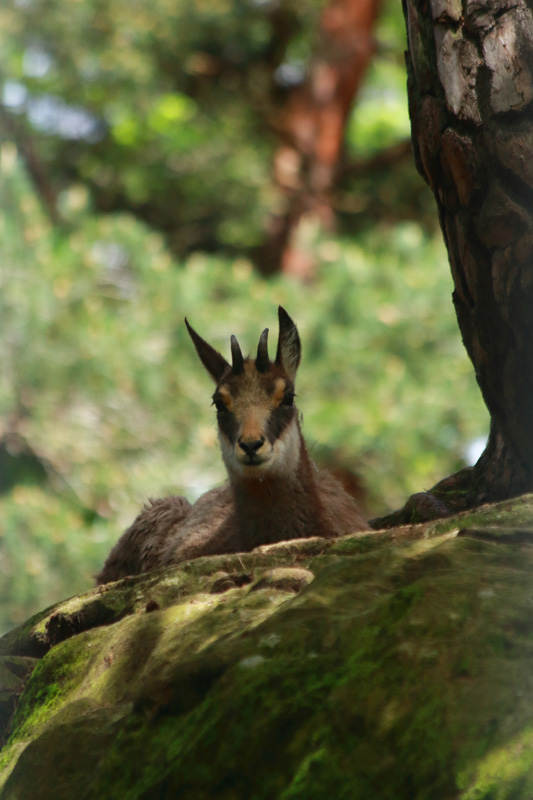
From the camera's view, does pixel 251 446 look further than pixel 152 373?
No

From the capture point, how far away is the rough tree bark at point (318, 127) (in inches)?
783

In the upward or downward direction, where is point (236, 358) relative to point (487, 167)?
upward

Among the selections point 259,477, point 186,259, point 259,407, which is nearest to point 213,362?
point 259,407

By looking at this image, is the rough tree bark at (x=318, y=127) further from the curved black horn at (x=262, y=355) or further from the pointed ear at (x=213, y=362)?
the curved black horn at (x=262, y=355)

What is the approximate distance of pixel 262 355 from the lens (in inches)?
280

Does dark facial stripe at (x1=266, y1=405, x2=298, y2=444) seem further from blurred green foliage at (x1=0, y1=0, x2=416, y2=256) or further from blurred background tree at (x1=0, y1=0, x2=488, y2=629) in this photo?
blurred green foliage at (x1=0, y1=0, x2=416, y2=256)

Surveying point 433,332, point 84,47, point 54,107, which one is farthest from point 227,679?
point 54,107

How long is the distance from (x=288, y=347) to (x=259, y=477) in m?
1.13

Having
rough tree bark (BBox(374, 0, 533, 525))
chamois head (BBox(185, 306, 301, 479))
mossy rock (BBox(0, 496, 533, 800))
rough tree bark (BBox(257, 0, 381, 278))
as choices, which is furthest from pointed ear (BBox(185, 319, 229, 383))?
rough tree bark (BBox(257, 0, 381, 278))

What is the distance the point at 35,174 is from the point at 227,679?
16.2m

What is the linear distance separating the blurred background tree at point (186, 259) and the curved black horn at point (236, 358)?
5906 mm

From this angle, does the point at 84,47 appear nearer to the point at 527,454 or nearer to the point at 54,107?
the point at 54,107

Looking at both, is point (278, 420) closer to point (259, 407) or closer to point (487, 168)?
point (259, 407)

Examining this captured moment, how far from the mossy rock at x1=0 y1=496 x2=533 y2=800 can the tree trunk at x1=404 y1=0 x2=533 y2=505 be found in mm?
1132
